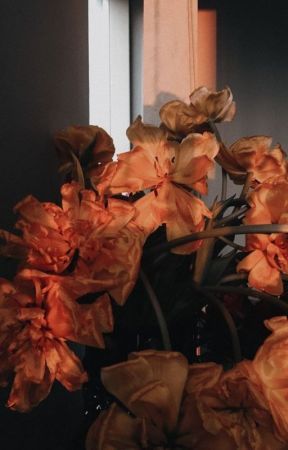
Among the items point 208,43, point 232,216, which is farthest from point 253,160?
point 208,43

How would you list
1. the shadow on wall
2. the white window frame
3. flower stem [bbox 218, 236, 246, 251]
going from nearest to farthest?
1. flower stem [bbox 218, 236, 246, 251]
2. the shadow on wall
3. the white window frame

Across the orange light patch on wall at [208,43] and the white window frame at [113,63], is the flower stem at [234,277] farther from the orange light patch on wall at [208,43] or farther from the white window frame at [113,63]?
the orange light patch on wall at [208,43]

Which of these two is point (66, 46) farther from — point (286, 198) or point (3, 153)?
point (286, 198)

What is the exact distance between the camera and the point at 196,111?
1.87 feet

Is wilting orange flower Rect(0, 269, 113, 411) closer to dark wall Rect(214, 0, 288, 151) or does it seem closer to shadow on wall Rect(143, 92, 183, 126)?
shadow on wall Rect(143, 92, 183, 126)

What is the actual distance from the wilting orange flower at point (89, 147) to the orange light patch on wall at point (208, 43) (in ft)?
6.99

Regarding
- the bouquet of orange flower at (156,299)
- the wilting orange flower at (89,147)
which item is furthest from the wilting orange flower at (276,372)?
the wilting orange flower at (89,147)

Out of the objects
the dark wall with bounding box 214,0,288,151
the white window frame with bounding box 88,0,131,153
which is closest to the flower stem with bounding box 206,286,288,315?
the white window frame with bounding box 88,0,131,153

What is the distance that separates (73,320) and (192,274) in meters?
0.13

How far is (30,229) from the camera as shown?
41cm

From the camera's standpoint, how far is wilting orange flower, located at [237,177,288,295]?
45 centimetres

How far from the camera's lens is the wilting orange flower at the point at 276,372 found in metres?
0.37

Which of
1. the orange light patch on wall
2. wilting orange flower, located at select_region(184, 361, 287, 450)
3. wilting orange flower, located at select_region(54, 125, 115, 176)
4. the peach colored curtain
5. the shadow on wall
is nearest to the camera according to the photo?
wilting orange flower, located at select_region(184, 361, 287, 450)

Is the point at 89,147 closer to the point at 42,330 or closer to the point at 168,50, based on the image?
the point at 42,330
